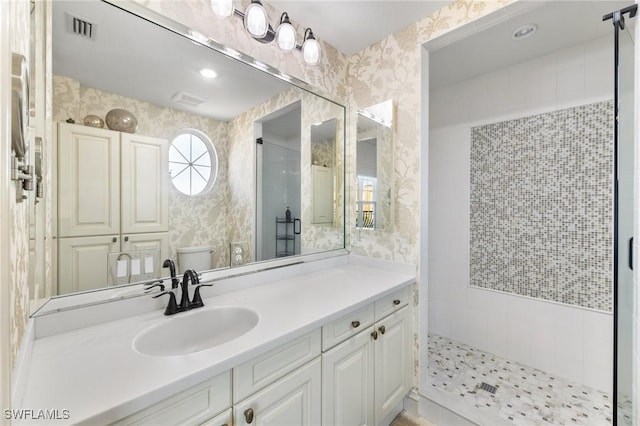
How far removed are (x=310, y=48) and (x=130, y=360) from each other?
5.81ft

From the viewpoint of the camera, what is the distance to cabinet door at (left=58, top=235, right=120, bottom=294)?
98cm

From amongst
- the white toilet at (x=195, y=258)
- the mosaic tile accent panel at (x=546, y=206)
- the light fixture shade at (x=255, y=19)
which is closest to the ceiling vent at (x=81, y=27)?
the light fixture shade at (x=255, y=19)

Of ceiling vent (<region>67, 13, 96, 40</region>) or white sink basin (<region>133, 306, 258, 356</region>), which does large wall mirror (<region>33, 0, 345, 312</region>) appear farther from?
white sink basin (<region>133, 306, 258, 356</region>)

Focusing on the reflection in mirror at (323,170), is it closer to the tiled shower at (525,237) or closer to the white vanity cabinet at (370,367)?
the white vanity cabinet at (370,367)

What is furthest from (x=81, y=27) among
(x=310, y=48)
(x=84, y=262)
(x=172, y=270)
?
(x=310, y=48)

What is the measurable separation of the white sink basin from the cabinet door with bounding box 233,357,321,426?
27 cm

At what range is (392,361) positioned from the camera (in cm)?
151

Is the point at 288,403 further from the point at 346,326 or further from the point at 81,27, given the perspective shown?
the point at 81,27

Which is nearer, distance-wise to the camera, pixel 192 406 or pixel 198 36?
pixel 192 406

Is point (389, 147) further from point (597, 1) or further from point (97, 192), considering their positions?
point (97, 192)

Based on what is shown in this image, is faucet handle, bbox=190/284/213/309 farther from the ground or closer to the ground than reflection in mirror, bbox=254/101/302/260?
closer to the ground

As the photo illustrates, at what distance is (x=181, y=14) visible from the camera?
124 centimetres

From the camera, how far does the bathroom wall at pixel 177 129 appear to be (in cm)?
100

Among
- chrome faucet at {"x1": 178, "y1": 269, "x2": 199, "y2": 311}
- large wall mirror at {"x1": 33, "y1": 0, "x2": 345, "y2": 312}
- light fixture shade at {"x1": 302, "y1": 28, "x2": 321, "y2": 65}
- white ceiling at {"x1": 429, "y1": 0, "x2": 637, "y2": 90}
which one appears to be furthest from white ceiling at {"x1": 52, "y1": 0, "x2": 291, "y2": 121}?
white ceiling at {"x1": 429, "y1": 0, "x2": 637, "y2": 90}
